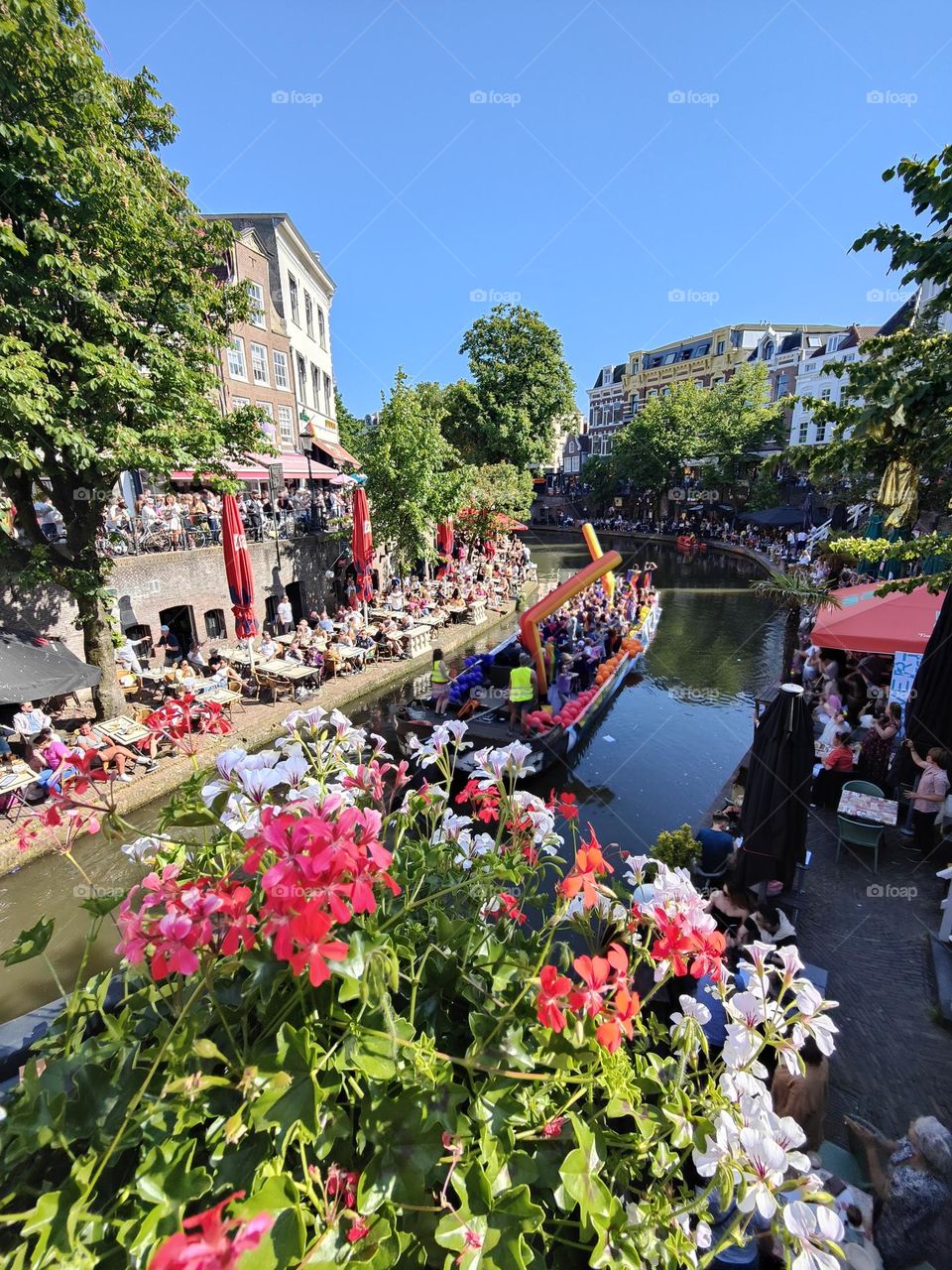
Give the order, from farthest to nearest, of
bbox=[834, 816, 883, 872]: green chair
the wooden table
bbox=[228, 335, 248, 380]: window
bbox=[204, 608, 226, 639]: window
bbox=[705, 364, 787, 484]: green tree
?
1. bbox=[705, 364, 787, 484]: green tree
2. bbox=[228, 335, 248, 380]: window
3. the wooden table
4. bbox=[204, 608, 226, 639]: window
5. bbox=[834, 816, 883, 872]: green chair

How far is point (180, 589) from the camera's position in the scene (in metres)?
14.9

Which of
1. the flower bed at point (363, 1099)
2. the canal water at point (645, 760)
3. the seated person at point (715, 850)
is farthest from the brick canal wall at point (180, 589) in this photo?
the seated person at point (715, 850)

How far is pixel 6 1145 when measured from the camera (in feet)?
3.89

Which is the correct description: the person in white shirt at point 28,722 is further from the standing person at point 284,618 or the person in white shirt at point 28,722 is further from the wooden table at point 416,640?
the wooden table at point 416,640

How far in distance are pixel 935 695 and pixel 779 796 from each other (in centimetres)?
317

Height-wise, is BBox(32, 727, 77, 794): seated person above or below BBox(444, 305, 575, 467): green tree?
below

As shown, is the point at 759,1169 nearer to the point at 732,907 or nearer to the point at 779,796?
the point at 732,907

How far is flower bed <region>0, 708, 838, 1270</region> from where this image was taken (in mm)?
1103

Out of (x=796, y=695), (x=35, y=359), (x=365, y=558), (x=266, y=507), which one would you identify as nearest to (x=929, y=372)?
(x=796, y=695)

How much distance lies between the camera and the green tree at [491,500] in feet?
95.1

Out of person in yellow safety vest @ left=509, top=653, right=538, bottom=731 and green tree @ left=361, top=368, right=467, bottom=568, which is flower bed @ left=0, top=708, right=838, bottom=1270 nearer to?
person in yellow safety vest @ left=509, top=653, right=538, bottom=731

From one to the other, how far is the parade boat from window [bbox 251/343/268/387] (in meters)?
19.2

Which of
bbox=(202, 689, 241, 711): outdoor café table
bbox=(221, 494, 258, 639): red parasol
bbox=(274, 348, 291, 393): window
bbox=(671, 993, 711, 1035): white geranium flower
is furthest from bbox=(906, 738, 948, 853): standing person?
bbox=(274, 348, 291, 393): window

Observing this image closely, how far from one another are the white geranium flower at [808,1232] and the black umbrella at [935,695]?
25.4ft
